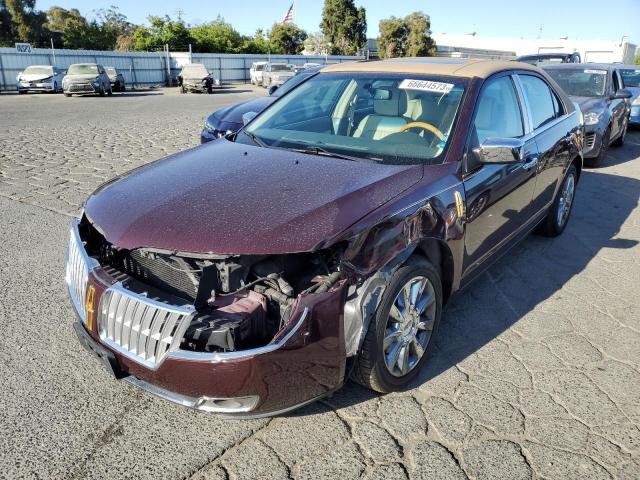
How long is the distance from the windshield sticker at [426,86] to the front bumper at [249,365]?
181 centimetres

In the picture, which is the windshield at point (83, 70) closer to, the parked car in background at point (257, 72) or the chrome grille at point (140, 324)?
the parked car in background at point (257, 72)

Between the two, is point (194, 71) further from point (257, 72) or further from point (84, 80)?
point (257, 72)

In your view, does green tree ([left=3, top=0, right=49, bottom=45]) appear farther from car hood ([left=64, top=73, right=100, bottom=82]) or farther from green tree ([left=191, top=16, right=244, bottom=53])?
car hood ([left=64, top=73, right=100, bottom=82])

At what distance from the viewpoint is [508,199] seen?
146 inches

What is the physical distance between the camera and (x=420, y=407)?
280cm

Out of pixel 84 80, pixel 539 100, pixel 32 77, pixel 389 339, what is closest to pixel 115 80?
pixel 32 77

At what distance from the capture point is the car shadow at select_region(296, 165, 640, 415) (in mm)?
3244

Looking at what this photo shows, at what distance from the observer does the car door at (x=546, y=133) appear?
4.20 m

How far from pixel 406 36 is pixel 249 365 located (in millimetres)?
57072

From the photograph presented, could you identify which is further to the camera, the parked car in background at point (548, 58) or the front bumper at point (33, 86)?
the front bumper at point (33, 86)

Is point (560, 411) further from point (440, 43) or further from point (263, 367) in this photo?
point (440, 43)

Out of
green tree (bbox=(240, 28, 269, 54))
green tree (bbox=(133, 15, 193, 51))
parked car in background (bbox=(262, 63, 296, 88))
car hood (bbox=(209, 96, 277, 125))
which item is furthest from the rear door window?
green tree (bbox=(240, 28, 269, 54))

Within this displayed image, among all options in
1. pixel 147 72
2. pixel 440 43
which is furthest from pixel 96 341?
pixel 440 43

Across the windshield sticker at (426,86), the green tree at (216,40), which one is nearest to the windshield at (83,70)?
the green tree at (216,40)
